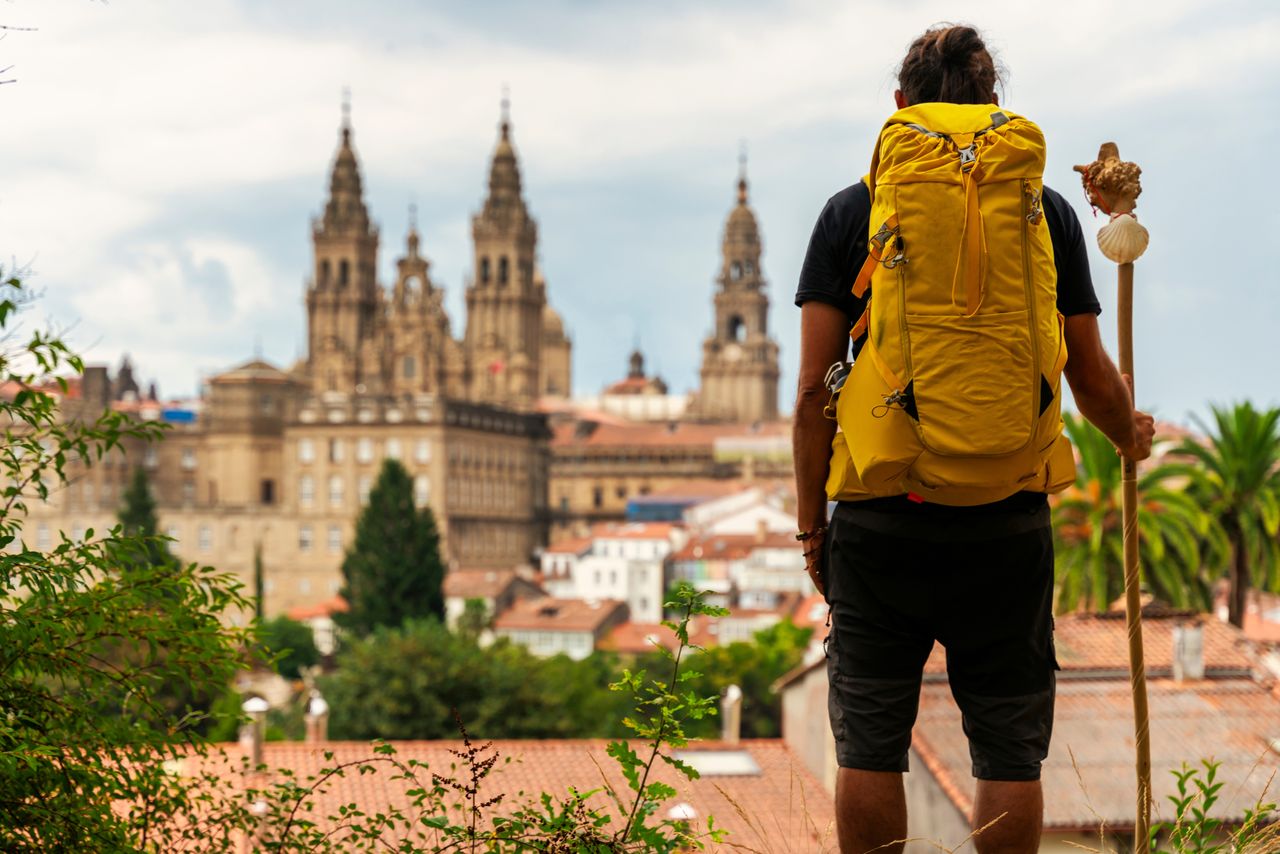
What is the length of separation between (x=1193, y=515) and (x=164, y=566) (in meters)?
21.4

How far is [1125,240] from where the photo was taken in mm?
4676

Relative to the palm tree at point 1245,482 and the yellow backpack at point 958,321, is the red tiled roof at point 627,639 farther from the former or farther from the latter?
the yellow backpack at point 958,321

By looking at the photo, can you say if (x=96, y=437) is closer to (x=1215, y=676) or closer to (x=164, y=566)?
(x=164, y=566)

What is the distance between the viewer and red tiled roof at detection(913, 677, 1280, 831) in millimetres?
17609

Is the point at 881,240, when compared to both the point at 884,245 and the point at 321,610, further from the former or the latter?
the point at 321,610

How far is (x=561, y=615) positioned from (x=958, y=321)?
8211cm

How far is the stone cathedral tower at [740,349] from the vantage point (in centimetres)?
15362

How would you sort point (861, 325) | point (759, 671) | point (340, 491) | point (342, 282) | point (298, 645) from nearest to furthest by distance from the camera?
point (861, 325), point (759, 671), point (298, 645), point (340, 491), point (342, 282)

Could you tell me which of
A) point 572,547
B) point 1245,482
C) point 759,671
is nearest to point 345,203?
point 572,547

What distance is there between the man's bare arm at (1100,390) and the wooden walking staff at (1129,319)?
0.32ft

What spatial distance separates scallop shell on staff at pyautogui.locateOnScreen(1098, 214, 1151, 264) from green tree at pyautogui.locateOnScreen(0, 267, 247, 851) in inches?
128

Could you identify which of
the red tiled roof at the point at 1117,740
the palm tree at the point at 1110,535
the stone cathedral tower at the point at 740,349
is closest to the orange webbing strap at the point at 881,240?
the red tiled roof at the point at 1117,740

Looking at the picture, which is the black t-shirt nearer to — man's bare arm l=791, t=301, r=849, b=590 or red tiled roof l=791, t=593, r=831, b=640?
man's bare arm l=791, t=301, r=849, b=590

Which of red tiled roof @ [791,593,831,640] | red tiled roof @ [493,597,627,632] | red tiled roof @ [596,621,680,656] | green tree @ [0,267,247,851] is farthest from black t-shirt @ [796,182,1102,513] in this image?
red tiled roof @ [493,597,627,632]
